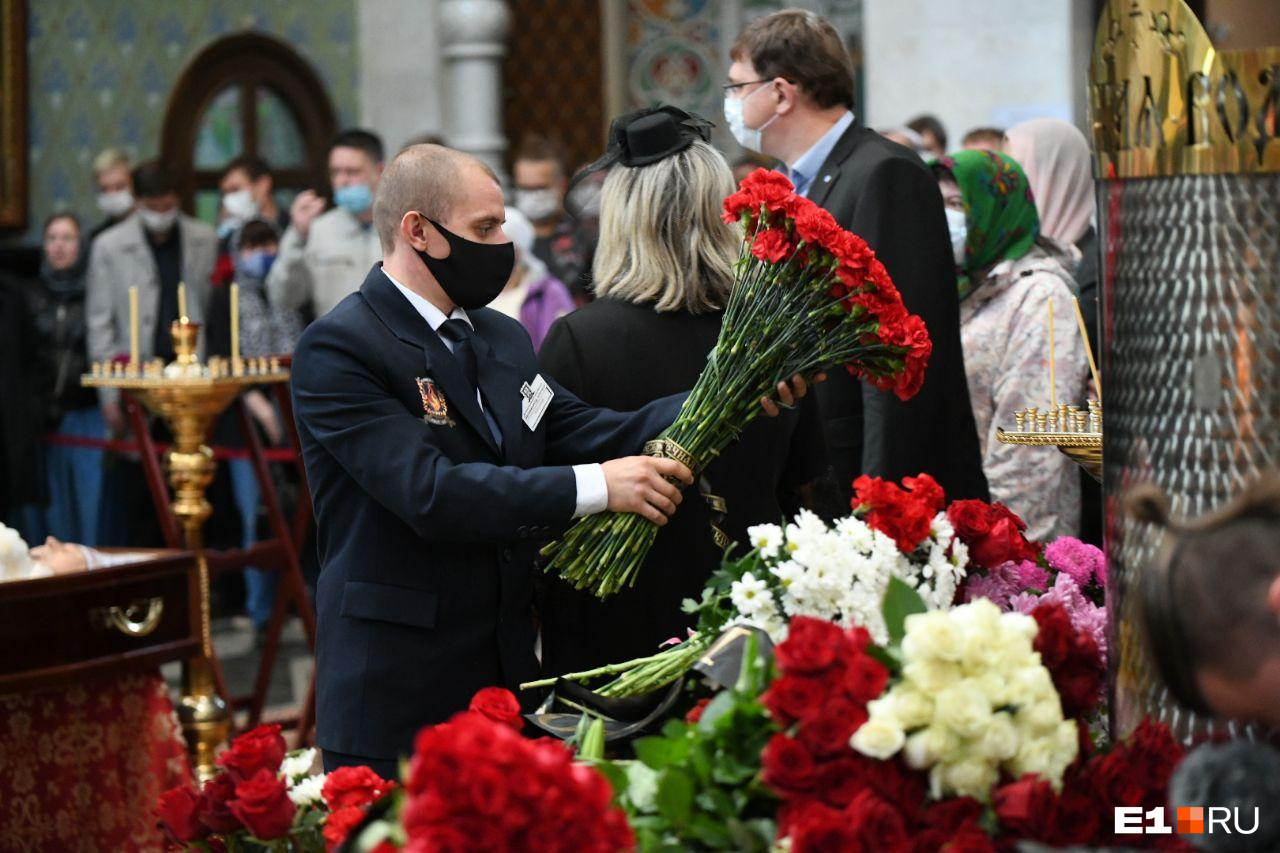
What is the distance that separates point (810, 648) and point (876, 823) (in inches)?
6.6

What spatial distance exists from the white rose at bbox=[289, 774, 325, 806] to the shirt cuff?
0.66 m

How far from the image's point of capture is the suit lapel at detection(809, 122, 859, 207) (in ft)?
12.8

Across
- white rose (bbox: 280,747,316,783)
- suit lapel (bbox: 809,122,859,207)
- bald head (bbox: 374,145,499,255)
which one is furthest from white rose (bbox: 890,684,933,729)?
suit lapel (bbox: 809,122,859,207)

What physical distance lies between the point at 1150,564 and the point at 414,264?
1.43m

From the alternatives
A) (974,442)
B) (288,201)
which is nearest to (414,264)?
(974,442)

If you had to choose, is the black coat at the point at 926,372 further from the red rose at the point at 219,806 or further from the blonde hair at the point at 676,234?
the red rose at the point at 219,806

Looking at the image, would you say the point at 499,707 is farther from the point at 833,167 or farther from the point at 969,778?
the point at 833,167

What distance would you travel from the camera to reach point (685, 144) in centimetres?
312

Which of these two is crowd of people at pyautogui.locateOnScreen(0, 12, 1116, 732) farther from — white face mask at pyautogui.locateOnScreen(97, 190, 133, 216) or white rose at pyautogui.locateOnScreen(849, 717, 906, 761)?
white face mask at pyautogui.locateOnScreen(97, 190, 133, 216)

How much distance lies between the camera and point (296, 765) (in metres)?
2.14

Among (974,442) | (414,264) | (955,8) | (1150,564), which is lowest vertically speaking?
(974,442)

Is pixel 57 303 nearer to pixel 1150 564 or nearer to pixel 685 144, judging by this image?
pixel 685 144

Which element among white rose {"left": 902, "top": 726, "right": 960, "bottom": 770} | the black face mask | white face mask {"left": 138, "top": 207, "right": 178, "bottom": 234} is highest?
the black face mask

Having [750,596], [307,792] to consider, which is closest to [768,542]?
[750,596]
